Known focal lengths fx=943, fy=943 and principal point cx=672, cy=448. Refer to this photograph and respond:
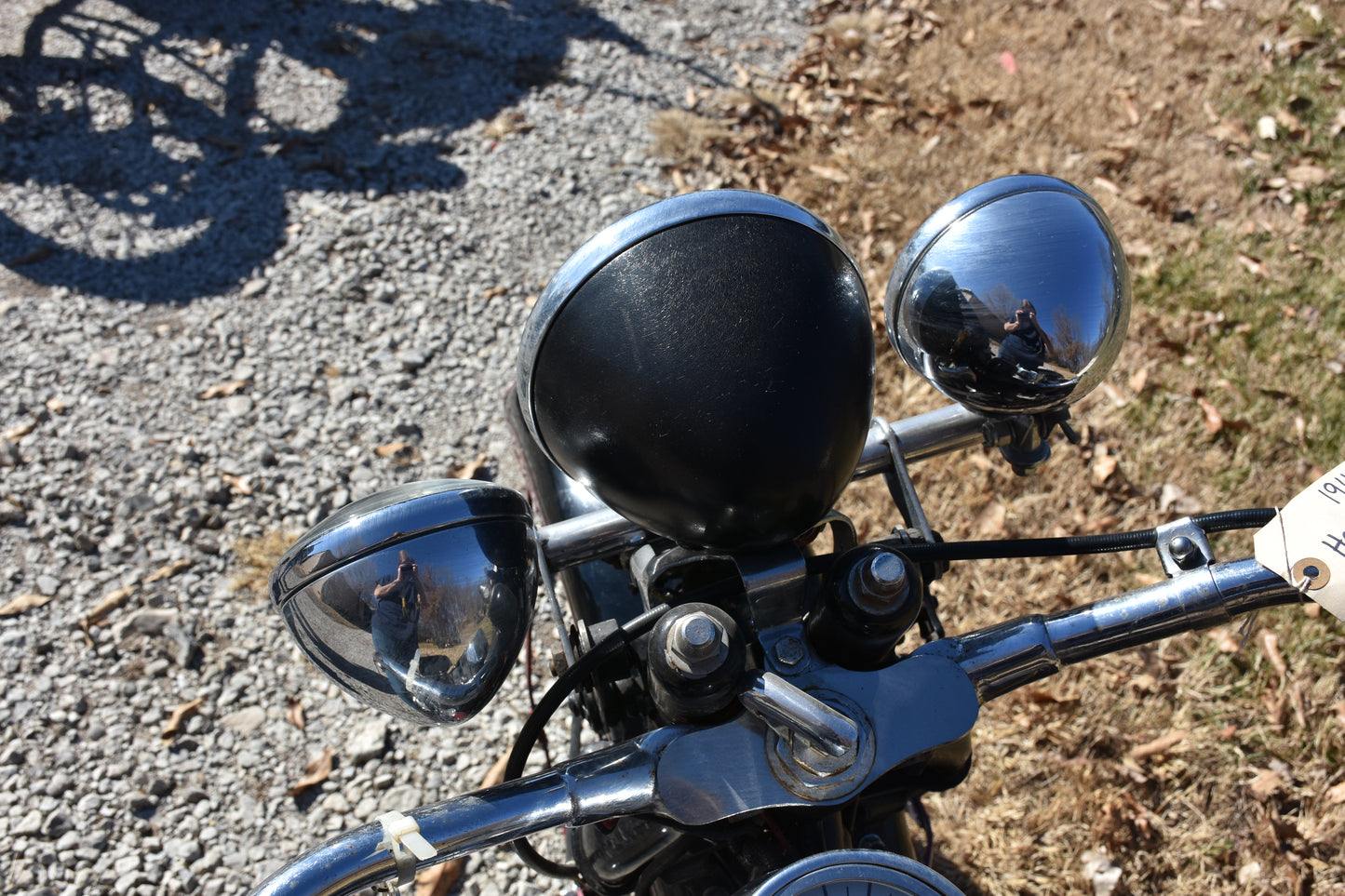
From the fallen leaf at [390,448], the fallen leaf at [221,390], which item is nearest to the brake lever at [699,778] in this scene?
the fallen leaf at [390,448]

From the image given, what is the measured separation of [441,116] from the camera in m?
5.04

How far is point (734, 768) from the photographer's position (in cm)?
98

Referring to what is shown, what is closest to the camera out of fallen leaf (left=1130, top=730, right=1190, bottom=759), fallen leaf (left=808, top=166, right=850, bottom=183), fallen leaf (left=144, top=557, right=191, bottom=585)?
fallen leaf (left=1130, top=730, right=1190, bottom=759)

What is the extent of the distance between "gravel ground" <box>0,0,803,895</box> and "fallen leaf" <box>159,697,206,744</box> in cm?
2

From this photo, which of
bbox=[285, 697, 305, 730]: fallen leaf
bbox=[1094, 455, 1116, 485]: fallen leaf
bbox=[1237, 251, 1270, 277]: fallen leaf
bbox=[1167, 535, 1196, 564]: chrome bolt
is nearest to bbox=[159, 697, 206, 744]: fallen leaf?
bbox=[285, 697, 305, 730]: fallen leaf

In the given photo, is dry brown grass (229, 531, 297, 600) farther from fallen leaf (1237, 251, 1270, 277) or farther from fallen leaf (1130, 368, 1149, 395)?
fallen leaf (1237, 251, 1270, 277)

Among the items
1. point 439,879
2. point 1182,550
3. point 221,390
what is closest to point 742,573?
point 1182,550

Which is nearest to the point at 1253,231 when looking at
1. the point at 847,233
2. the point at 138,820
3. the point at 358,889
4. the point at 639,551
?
the point at 847,233

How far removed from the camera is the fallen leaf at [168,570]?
3.11m

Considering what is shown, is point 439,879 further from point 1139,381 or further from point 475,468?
point 1139,381

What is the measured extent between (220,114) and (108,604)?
3.11 m

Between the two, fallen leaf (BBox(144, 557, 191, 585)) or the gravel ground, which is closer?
the gravel ground

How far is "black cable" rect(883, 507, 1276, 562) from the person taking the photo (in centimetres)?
124

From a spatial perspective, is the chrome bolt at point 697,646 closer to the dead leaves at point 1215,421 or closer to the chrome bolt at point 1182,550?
the chrome bolt at point 1182,550
